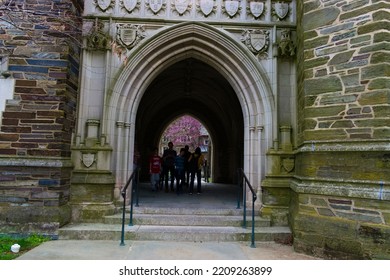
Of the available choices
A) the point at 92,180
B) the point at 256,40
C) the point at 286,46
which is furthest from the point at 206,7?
the point at 92,180

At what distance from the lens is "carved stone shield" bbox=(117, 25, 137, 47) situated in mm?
5930

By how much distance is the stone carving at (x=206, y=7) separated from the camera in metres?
6.10

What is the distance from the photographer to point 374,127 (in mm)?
4164

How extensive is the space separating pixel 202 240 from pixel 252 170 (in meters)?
1.87

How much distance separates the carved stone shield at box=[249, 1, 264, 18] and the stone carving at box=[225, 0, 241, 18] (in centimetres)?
30

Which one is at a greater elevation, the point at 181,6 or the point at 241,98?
the point at 181,6

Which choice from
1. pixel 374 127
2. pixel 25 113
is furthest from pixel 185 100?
pixel 374 127

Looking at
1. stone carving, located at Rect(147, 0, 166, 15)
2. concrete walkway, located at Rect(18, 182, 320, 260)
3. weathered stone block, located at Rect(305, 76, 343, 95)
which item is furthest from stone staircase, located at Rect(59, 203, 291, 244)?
stone carving, located at Rect(147, 0, 166, 15)

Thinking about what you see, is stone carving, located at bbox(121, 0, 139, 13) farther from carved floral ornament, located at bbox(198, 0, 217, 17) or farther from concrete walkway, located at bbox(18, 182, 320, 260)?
concrete walkway, located at bbox(18, 182, 320, 260)

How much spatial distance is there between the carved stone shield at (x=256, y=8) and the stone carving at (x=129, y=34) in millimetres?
2302

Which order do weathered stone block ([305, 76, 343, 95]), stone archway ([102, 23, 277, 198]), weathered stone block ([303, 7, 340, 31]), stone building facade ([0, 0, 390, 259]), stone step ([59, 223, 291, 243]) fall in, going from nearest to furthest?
stone building facade ([0, 0, 390, 259]) → weathered stone block ([305, 76, 343, 95]) → weathered stone block ([303, 7, 340, 31]) → stone step ([59, 223, 291, 243]) → stone archway ([102, 23, 277, 198])

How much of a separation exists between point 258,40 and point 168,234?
4.21 m

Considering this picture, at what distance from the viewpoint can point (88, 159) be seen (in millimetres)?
5617

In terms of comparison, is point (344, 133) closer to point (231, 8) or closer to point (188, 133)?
point (231, 8)
